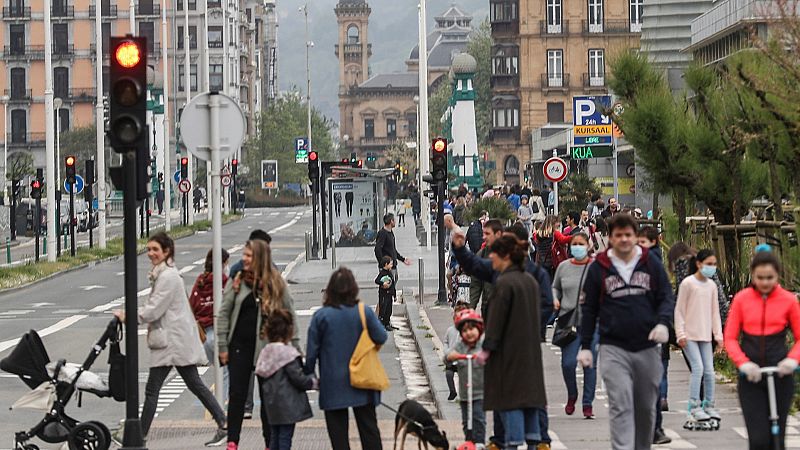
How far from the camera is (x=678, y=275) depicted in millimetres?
15258

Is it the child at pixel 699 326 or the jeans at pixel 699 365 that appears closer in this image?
the child at pixel 699 326

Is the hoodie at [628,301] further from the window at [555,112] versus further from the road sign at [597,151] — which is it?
the window at [555,112]

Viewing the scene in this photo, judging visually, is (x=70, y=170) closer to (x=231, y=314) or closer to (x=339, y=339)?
(x=231, y=314)

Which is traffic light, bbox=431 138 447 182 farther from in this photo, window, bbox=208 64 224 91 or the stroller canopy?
window, bbox=208 64 224 91

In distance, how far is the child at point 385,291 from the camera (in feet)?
83.7

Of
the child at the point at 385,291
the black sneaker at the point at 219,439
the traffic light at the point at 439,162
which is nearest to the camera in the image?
the black sneaker at the point at 219,439

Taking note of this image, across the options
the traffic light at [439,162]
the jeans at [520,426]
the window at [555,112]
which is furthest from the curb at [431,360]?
the window at [555,112]

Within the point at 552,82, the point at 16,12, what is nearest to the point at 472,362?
the point at 552,82

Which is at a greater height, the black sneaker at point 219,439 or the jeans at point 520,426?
the jeans at point 520,426

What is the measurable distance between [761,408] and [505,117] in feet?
354

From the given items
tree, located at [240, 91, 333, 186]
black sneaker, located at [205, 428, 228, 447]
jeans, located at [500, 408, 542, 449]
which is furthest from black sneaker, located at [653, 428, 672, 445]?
tree, located at [240, 91, 333, 186]

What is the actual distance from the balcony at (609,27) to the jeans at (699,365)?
9750 centimetres

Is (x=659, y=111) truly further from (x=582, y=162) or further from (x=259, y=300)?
(x=582, y=162)

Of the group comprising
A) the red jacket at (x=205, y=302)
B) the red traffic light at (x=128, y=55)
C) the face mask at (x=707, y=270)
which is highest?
the red traffic light at (x=128, y=55)
